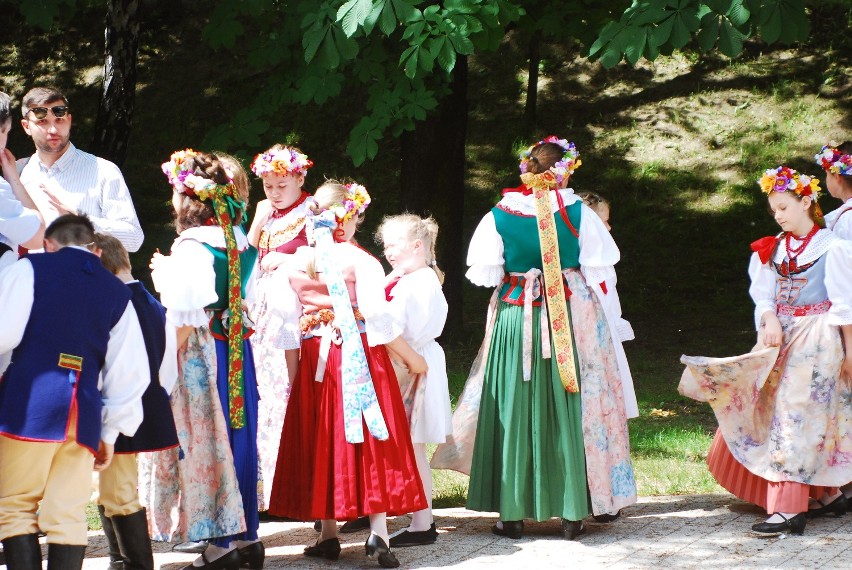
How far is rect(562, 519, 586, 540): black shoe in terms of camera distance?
534 cm

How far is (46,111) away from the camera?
510cm

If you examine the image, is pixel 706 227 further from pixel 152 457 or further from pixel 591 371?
pixel 152 457

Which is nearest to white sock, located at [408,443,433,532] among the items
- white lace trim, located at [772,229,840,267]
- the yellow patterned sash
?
the yellow patterned sash

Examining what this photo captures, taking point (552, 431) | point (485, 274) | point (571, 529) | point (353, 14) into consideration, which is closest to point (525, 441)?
point (552, 431)

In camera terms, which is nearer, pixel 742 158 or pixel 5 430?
pixel 5 430

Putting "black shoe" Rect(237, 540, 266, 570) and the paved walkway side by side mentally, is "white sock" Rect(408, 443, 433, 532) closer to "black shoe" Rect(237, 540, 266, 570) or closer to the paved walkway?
the paved walkway

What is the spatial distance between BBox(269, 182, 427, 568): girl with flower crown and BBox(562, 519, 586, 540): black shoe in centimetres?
83

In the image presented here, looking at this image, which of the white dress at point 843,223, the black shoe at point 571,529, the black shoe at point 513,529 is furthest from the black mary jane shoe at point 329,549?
the white dress at point 843,223

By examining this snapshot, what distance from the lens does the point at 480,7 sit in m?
7.26

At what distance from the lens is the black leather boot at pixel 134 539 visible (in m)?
4.31

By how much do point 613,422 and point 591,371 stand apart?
28cm

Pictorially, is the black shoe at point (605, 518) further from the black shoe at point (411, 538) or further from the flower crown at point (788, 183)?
the flower crown at point (788, 183)

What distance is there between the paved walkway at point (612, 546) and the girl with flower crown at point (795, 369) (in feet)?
0.55

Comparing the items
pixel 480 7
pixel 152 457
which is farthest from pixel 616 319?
pixel 152 457
